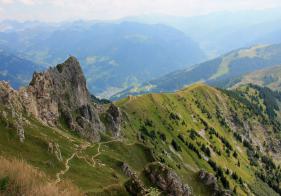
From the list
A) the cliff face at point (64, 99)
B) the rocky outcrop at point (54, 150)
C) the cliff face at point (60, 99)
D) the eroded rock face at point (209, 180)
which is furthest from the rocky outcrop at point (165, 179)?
the cliff face at point (64, 99)

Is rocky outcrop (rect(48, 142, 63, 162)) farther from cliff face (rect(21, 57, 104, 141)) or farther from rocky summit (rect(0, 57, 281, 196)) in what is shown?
cliff face (rect(21, 57, 104, 141))

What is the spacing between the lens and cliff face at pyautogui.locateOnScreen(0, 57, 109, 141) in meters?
99.3

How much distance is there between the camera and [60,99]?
12300cm

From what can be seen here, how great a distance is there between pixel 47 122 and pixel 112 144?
2470 centimetres

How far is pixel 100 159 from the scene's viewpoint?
97.0 meters

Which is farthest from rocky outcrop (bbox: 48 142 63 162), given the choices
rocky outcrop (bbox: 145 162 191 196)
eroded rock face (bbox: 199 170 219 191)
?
eroded rock face (bbox: 199 170 219 191)

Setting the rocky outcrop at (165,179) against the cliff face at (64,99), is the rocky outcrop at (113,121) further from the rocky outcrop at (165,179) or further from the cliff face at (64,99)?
the rocky outcrop at (165,179)

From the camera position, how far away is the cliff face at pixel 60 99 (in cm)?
9927

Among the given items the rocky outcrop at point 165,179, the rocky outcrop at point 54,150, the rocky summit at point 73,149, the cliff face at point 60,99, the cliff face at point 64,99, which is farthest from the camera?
the cliff face at point 64,99

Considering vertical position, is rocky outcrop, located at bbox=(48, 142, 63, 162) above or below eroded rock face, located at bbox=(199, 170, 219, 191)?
above

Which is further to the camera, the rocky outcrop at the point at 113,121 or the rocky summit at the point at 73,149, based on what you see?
the rocky outcrop at the point at 113,121

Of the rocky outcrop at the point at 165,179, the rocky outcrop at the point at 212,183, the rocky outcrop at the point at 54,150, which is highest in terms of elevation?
the rocky outcrop at the point at 54,150

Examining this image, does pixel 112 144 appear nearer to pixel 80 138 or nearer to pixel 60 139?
pixel 80 138

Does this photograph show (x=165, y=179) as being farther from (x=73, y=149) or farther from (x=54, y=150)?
(x=73, y=149)
